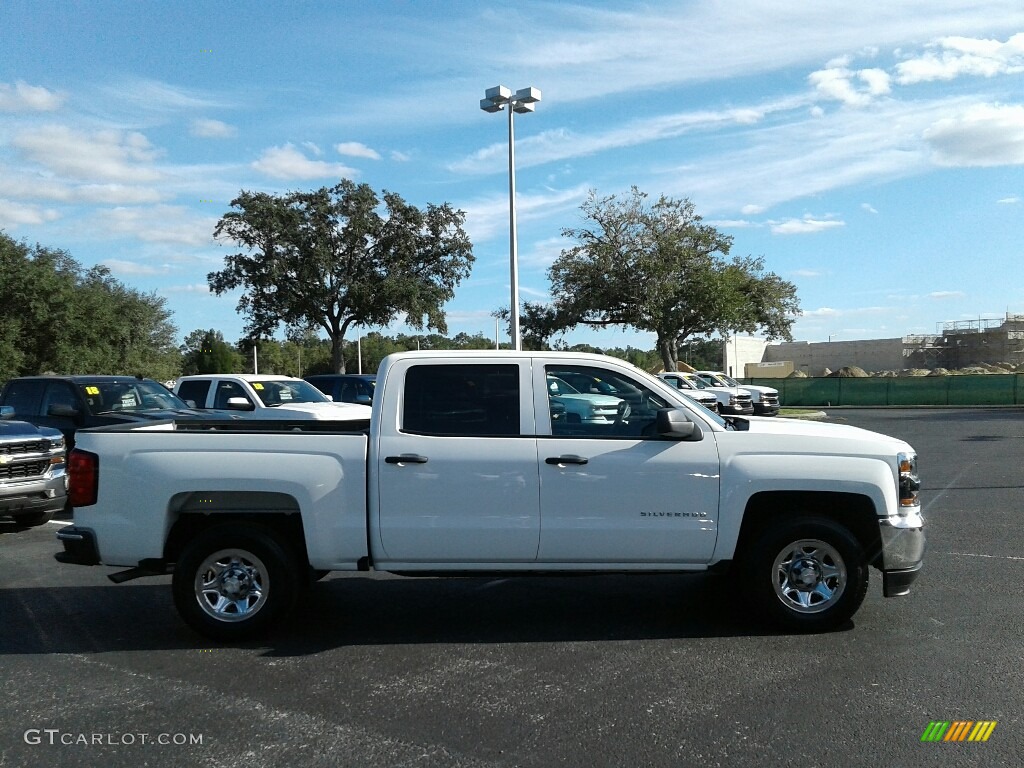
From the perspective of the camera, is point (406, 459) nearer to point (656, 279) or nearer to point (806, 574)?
point (806, 574)

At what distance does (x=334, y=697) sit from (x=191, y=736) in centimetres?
79

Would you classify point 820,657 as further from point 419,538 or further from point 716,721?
point 419,538

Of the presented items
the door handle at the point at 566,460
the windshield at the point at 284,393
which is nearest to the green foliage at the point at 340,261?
the windshield at the point at 284,393

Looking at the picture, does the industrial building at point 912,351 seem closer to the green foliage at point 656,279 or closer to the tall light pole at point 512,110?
the green foliage at point 656,279

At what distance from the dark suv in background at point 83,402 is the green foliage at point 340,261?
25.4 m

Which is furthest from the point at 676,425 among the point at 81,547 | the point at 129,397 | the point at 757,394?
the point at 757,394

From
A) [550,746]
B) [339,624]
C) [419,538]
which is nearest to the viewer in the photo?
[550,746]

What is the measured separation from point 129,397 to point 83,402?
29.8 inches

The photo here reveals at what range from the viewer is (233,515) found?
6.12 metres

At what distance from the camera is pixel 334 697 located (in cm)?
500

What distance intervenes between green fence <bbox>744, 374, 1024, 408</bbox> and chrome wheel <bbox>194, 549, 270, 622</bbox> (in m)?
43.4

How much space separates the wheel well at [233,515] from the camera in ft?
19.6

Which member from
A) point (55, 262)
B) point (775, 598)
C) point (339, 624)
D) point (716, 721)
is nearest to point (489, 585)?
point (339, 624)

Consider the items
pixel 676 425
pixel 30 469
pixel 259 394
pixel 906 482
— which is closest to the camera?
pixel 676 425
